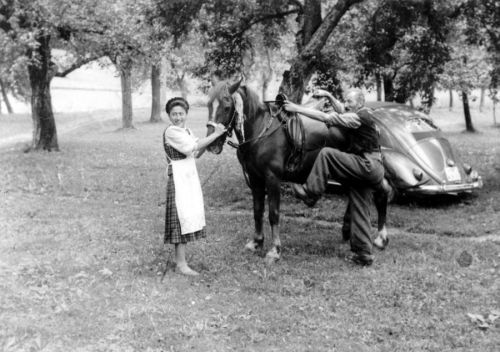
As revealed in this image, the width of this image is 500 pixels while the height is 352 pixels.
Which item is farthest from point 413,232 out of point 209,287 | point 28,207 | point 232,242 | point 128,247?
point 28,207

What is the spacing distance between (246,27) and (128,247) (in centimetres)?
689

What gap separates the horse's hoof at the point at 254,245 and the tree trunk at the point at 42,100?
12.1 meters

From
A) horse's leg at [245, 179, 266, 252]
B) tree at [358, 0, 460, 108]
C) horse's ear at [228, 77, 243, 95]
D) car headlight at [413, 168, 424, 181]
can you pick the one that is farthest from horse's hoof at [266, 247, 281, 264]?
tree at [358, 0, 460, 108]

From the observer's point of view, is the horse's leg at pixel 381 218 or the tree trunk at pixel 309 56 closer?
the horse's leg at pixel 381 218

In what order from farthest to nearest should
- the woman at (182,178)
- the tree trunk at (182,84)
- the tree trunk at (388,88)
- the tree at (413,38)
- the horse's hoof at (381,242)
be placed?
the tree trunk at (182,84) < the tree trunk at (388,88) < the tree at (413,38) < the horse's hoof at (381,242) < the woman at (182,178)

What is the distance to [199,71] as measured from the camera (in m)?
12.9

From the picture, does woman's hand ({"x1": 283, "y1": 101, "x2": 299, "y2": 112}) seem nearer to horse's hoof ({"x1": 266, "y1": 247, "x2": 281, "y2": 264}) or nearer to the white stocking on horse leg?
horse's hoof ({"x1": 266, "y1": 247, "x2": 281, "y2": 264})

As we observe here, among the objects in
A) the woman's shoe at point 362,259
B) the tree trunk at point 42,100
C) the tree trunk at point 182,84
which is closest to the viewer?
the woman's shoe at point 362,259

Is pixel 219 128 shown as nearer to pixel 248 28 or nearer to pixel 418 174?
pixel 418 174

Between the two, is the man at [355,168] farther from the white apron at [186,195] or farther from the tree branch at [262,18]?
the tree branch at [262,18]

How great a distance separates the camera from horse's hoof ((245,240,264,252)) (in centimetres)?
772

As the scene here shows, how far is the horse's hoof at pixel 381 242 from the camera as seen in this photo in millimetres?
7719

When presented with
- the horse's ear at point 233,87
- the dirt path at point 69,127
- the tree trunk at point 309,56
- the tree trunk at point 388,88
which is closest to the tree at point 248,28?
the tree trunk at point 309,56

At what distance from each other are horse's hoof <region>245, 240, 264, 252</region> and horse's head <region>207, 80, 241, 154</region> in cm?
181
